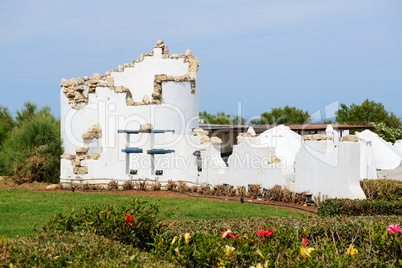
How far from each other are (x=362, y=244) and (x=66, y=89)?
15.6 m

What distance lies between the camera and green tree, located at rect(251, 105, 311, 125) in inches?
2135

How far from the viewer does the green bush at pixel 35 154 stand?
55.4ft

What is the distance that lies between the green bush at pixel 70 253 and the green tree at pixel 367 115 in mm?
47283

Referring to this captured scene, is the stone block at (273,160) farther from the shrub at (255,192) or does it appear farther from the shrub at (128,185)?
the shrub at (128,185)

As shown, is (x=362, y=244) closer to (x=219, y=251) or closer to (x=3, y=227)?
(x=219, y=251)

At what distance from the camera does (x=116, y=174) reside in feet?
51.8

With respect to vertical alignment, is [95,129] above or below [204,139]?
above

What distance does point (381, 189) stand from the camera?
38.3 ft

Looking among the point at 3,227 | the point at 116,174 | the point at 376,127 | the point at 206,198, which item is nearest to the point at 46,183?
the point at 116,174

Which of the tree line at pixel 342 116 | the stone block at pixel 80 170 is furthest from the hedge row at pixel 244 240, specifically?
the tree line at pixel 342 116

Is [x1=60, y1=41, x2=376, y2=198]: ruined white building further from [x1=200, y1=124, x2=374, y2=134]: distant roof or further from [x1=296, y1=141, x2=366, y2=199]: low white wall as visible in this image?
[x1=200, y1=124, x2=374, y2=134]: distant roof

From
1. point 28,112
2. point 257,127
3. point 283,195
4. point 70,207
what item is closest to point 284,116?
point 257,127

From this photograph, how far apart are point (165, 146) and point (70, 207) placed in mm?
4961

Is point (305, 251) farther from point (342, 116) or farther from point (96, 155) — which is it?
point (342, 116)
